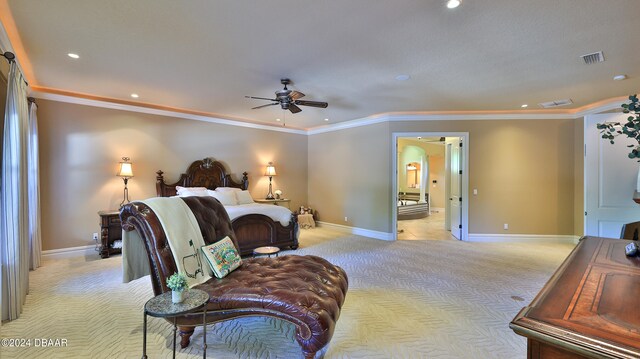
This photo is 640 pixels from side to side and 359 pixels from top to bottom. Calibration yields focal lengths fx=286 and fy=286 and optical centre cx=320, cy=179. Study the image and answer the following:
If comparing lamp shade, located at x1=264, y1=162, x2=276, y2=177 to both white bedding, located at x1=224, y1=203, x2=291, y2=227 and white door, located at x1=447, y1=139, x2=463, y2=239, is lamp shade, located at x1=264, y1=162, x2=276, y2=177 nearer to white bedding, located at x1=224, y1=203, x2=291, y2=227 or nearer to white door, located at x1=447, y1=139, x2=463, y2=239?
white bedding, located at x1=224, y1=203, x2=291, y2=227

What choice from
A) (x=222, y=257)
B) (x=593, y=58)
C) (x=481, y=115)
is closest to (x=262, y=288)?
(x=222, y=257)

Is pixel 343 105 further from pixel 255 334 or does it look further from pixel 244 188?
pixel 255 334

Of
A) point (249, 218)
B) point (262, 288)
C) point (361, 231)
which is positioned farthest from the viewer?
point (361, 231)

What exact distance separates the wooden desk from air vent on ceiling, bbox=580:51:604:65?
2.79 meters

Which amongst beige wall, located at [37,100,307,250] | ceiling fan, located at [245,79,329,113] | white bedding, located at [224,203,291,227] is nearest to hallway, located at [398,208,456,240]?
white bedding, located at [224,203,291,227]

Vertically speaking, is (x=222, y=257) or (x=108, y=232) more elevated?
(x=222, y=257)

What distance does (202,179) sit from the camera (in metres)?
6.18

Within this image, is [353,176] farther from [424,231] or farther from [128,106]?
[128,106]

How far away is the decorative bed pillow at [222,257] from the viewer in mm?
2574

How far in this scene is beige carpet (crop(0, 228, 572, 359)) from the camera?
2279 mm

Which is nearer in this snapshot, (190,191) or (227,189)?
(190,191)

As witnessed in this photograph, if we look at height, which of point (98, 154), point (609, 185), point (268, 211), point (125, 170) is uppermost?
point (98, 154)

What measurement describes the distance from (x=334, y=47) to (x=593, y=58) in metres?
2.99

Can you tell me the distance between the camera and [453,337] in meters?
2.46
